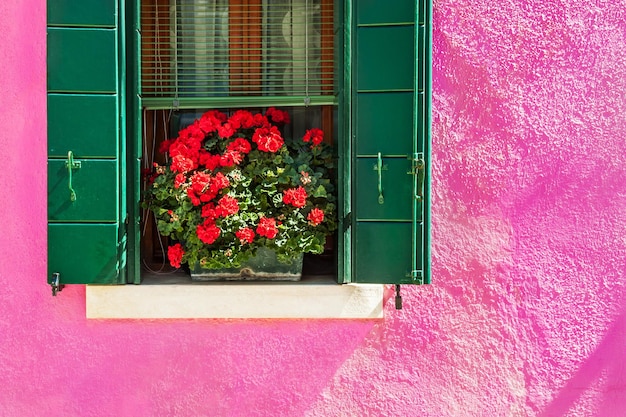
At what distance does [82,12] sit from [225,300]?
132cm

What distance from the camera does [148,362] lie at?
131 inches

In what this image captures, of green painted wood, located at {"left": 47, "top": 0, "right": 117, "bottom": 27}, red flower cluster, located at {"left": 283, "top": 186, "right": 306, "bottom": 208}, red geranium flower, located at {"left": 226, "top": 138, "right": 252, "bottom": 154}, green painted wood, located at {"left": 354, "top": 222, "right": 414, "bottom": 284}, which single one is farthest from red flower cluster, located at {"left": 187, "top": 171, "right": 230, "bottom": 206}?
green painted wood, located at {"left": 47, "top": 0, "right": 117, "bottom": 27}

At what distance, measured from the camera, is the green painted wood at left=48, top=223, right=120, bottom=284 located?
124 inches

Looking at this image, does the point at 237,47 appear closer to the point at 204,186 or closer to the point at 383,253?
the point at 204,186

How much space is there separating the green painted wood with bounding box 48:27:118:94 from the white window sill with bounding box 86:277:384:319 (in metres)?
0.84

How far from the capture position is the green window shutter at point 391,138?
3.16 metres

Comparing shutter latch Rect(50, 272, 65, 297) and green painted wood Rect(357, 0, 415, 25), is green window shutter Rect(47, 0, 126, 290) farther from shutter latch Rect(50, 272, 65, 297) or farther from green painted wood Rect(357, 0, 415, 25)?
green painted wood Rect(357, 0, 415, 25)

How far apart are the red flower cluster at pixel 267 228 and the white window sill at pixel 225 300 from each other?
0.86 feet

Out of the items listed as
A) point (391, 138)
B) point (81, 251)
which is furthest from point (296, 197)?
point (81, 251)

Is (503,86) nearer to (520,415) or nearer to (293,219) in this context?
(293,219)

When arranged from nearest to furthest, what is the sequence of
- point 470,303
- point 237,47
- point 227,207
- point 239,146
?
point 227,207
point 239,146
point 470,303
point 237,47

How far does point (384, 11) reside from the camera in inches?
125

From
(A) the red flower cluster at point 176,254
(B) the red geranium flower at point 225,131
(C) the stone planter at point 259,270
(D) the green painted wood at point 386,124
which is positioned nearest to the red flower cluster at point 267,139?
(B) the red geranium flower at point 225,131

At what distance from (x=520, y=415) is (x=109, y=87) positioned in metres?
2.24
